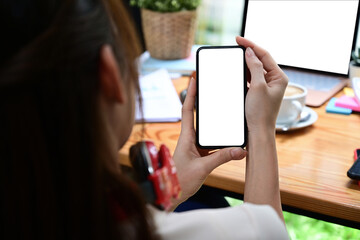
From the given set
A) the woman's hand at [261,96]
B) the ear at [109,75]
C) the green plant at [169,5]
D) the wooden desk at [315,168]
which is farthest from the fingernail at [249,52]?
the green plant at [169,5]

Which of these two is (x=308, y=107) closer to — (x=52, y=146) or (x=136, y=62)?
(x=136, y=62)

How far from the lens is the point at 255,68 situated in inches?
28.6

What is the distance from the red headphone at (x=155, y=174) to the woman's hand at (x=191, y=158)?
0.64 feet

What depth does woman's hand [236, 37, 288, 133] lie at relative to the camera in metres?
0.72

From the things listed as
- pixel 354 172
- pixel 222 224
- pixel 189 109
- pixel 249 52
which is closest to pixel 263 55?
pixel 249 52

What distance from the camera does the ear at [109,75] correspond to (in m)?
0.45

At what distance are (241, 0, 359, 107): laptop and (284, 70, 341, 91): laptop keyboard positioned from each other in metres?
0.03

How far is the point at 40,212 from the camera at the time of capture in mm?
449

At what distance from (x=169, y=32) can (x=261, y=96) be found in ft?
2.37

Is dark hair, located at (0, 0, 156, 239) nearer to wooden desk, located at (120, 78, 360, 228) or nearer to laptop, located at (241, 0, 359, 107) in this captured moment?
wooden desk, located at (120, 78, 360, 228)

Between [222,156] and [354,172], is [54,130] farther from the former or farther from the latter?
[354,172]

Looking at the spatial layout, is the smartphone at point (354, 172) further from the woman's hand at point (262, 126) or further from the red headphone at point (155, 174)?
the red headphone at point (155, 174)

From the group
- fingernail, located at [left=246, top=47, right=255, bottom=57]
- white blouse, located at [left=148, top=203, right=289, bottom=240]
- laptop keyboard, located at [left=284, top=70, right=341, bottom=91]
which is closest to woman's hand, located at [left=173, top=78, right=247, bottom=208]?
fingernail, located at [left=246, top=47, right=255, bottom=57]

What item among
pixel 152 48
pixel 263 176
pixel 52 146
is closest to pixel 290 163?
pixel 263 176
